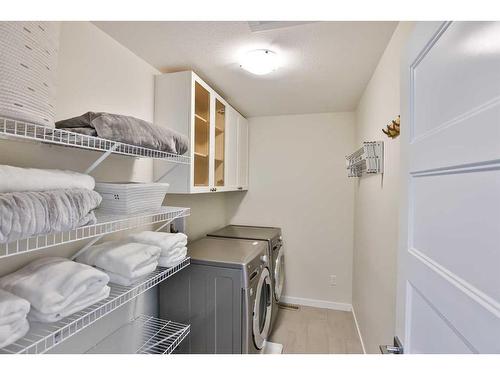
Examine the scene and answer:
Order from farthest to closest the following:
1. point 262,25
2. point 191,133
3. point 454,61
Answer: point 191,133 < point 262,25 < point 454,61

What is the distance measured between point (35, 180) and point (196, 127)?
4.16 ft

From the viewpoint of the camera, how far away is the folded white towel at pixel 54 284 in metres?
0.78

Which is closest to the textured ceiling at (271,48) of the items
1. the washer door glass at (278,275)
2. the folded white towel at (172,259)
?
the folded white towel at (172,259)

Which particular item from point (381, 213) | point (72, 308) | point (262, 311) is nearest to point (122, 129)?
point (72, 308)

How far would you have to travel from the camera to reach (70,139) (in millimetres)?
939

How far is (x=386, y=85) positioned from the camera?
61.1 inches

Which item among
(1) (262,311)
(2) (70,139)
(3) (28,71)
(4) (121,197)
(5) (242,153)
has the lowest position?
(1) (262,311)

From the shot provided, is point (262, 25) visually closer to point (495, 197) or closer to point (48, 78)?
point (48, 78)

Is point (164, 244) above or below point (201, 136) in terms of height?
below

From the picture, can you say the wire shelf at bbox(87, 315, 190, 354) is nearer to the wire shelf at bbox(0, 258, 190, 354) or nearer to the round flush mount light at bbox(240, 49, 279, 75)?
the wire shelf at bbox(0, 258, 190, 354)

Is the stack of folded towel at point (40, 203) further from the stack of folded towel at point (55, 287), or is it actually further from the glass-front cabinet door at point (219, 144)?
the glass-front cabinet door at point (219, 144)

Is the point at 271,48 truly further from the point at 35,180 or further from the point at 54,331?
the point at 54,331
